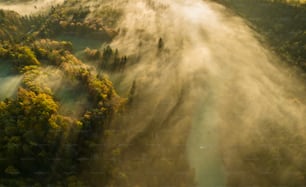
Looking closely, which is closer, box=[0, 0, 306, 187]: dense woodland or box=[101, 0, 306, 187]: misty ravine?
box=[0, 0, 306, 187]: dense woodland

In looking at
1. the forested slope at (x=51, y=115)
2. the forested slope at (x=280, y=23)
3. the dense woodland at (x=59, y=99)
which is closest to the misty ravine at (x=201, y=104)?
the forested slope at (x=280, y=23)

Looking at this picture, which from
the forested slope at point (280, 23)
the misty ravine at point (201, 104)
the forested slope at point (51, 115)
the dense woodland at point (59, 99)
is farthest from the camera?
the forested slope at point (280, 23)

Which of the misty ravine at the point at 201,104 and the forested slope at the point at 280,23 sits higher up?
the forested slope at the point at 280,23

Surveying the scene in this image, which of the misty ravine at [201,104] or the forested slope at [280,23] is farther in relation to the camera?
the forested slope at [280,23]

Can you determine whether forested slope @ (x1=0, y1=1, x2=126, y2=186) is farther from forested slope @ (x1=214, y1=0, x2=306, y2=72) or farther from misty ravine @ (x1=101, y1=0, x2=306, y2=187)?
forested slope @ (x1=214, y1=0, x2=306, y2=72)

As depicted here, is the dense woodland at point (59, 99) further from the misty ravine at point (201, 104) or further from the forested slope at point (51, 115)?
the misty ravine at point (201, 104)

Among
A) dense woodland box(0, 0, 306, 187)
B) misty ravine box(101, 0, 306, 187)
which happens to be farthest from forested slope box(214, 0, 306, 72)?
misty ravine box(101, 0, 306, 187)

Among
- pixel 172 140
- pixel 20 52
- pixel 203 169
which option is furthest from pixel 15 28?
pixel 203 169

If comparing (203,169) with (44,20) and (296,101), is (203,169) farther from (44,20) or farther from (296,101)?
(44,20)

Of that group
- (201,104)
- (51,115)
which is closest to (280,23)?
(201,104)
